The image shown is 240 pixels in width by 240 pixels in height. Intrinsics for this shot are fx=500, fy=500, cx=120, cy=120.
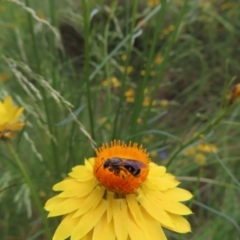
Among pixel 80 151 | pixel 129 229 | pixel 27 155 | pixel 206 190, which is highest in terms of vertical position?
pixel 129 229

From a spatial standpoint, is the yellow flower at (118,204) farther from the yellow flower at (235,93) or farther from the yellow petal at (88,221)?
the yellow flower at (235,93)

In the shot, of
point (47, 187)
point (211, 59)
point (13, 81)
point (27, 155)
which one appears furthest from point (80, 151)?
point (211, 59)

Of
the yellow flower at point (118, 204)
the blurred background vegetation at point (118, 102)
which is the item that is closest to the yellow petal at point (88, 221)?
the yellow flower at point (118, 204)

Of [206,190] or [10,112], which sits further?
[206,190]

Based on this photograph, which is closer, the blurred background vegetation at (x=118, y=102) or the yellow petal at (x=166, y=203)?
the yellow petal at (x=166, y=203)

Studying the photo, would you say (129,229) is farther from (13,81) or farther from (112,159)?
(13,81)

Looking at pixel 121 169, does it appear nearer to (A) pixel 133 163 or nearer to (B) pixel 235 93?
(A) pixel 133 163

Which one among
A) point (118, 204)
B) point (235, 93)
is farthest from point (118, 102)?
point (118, 204)

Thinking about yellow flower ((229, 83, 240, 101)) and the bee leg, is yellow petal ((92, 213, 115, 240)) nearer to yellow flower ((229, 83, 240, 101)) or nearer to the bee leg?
the bee leg

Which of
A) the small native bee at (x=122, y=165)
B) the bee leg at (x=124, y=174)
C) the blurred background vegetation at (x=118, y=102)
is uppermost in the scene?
the small native bee at (x=122, y=165)
